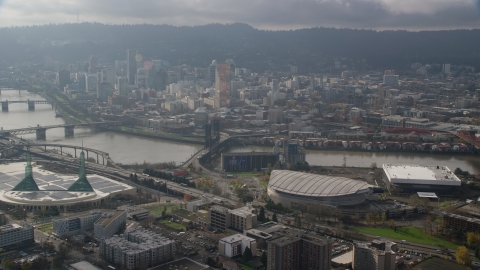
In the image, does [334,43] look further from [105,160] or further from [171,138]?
[105,160]

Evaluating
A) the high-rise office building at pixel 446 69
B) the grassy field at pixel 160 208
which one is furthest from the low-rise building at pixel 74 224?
the high-rise office building at pixel 446 69

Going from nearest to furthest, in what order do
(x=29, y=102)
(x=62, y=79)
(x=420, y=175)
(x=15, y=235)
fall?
(x=15, y=235) < (x=420, y=175) < (x=29, y=102) < (x=62, y=79)

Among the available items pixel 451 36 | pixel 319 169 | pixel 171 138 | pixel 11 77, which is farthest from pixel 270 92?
pixel 451 36

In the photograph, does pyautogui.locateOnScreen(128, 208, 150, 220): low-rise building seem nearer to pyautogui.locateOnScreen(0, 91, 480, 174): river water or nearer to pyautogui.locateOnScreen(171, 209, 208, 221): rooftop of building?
pyautogui.locateOnScreen(171, 209, 208, 221): rooftop of building

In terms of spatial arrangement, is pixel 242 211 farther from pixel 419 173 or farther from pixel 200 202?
pixel 419 173

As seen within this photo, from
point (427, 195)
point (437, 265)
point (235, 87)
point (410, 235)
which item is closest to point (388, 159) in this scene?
point (427, 195)

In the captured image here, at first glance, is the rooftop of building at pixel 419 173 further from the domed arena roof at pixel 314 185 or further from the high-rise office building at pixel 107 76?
the high-rise office building at pixel 107 76
